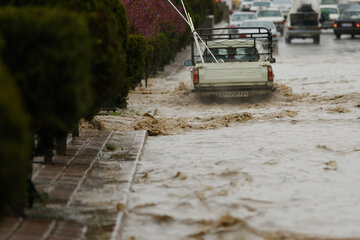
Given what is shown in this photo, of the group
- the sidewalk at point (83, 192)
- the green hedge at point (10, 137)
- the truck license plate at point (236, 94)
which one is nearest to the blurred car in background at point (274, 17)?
the truck license plate at point (236, 94)

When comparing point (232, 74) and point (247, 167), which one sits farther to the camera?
point (232, 74)

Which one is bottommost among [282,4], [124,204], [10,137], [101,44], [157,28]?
[124,204]

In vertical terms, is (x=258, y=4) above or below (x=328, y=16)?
above

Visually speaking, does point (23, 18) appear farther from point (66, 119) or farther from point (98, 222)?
point (98, 222)

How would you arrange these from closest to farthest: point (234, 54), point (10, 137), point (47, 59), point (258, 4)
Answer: point (10, 137) → point (47, 59) → point (234, 54) → point (258, 4)

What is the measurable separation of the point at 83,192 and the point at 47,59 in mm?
3078

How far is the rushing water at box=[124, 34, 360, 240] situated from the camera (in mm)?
7676

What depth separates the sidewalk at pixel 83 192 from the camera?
7.02 m

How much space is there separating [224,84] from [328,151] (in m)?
5.59

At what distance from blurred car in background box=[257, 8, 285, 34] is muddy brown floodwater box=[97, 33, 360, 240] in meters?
26.5

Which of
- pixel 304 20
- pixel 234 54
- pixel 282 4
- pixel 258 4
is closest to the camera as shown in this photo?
pixel 234 54

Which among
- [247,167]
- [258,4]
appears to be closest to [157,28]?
[247,167]

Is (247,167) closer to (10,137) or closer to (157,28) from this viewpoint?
(10,137)

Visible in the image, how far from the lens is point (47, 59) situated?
571 centimetres
